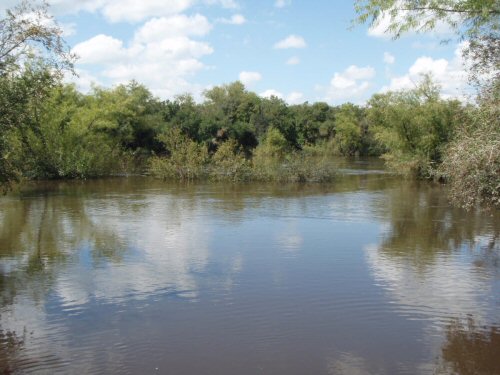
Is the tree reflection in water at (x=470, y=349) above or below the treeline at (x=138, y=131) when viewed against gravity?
below

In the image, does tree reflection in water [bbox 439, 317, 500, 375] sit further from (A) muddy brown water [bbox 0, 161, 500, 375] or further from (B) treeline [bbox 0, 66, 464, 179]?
(B) treeline [bbox 0, 66, 464, 179]

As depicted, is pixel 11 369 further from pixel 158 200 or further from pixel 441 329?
pixel 158 200

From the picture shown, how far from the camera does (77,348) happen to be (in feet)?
26.7

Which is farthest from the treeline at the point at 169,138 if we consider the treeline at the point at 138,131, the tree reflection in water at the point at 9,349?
the tree reflection in water at the point at 9,349

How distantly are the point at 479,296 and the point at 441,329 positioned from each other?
85.1 inches

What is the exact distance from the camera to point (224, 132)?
195ft

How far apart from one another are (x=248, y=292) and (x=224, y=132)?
1948 inches

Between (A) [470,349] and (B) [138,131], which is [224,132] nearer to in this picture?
(B) [138,131]

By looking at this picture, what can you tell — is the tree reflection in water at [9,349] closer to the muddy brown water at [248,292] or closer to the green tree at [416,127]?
the muddy brown water at [248,292]

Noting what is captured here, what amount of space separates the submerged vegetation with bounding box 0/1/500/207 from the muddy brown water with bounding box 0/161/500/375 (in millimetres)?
2168

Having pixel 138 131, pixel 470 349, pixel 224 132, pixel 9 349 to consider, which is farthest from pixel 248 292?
pixel 224 132

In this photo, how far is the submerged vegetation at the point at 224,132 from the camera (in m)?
9.38

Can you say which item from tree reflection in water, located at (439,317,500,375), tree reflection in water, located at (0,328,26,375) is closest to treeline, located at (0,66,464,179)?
tree reflection in water, located at (0,328,26,375)

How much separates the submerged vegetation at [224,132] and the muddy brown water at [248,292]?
7.11ft
